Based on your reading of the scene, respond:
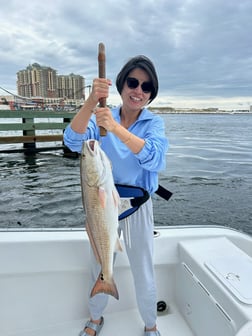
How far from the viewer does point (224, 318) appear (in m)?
2.02

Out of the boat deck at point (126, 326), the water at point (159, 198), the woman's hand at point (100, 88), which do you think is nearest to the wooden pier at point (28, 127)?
the water at point (159, 198)

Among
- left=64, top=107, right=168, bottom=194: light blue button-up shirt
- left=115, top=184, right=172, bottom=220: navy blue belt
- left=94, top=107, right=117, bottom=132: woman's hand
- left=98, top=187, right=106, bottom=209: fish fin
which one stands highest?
left=94, top=107, right=117, bottom=132: woman's hand

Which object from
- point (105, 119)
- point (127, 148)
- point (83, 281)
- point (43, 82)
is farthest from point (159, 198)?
point (105, 119)

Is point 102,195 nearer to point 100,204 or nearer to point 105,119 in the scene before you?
point 100,204

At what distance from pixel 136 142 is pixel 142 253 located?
3.08ft

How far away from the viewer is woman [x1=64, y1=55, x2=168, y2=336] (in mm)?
1793

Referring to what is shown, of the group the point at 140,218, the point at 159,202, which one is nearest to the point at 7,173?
the point at 159,202

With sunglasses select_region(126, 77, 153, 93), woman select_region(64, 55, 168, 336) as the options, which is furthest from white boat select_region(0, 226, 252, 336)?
sunglasses select_region(126, 77, 153, 93)

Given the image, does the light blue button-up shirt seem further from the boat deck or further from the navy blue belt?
the boat deck

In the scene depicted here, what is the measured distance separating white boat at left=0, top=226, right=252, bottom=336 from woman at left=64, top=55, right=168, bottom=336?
325 millimetres

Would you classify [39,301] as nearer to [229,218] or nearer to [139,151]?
[139,151]

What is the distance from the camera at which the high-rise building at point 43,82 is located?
22.1 feet

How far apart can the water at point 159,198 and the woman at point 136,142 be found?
4.59 meters

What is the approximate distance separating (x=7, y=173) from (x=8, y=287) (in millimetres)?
9702
